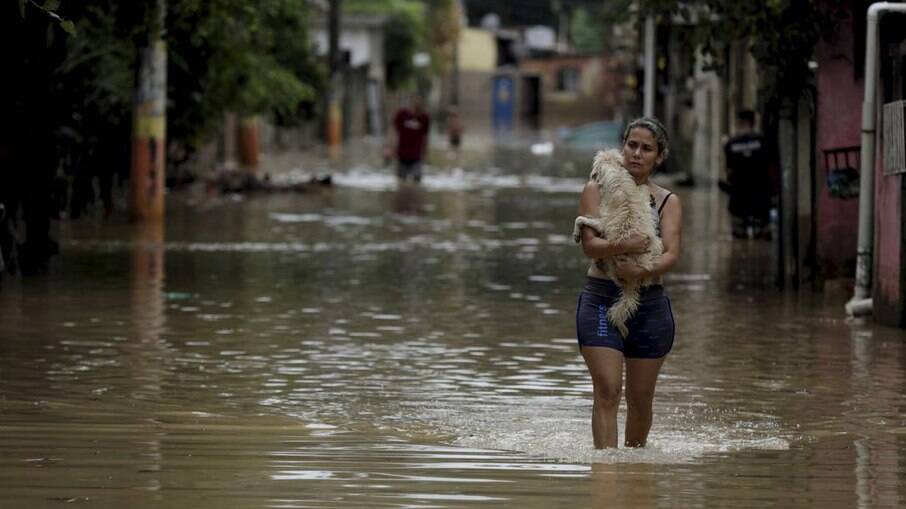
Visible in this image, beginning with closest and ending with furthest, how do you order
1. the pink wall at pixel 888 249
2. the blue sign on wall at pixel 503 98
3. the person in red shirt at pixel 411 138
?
the pink wall at pixel 888 249
the person in red shirt at pixel 411 138
the blue sign on wall at pixel 503 98

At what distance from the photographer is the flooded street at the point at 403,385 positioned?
28.4ft

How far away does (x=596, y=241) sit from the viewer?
933cm

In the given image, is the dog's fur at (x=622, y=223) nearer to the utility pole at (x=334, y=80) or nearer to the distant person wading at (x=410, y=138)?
the distant person wading at (x=410, y=138)

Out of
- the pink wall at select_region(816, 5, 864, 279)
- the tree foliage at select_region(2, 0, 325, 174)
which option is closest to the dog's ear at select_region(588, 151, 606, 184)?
the tree foliage at select_region(2, 0, 325, 174)

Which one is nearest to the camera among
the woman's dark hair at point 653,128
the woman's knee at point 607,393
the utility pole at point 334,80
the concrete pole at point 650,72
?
the woman's knee at point 607,393

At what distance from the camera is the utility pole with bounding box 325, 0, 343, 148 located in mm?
67375

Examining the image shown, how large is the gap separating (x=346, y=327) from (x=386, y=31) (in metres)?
74.4

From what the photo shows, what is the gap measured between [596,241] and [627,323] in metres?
0.38

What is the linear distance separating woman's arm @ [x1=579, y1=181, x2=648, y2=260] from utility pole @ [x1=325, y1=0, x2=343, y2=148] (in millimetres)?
55958

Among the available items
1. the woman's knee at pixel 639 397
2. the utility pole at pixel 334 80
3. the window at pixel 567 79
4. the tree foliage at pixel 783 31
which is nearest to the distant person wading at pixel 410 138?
the tree foliage at pixel 783 31

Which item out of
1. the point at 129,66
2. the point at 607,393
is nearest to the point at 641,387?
the point at 607,393

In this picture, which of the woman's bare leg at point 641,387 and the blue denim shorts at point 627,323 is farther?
the woman's bare leg at point 641,387

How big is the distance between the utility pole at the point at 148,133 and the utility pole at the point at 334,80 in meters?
38.6

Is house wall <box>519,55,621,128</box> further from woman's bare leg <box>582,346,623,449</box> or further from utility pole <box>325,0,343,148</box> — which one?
woman's bare leg <box>582,346,623,449</box>
